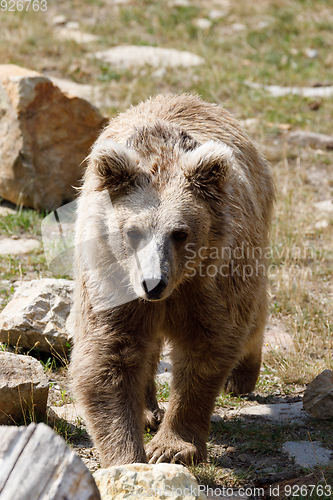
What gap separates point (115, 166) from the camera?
3.16 metres

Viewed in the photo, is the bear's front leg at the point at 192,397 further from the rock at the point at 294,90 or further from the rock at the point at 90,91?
the rock at the point at 294,90

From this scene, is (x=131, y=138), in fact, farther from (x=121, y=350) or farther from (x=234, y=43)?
(x=234, y=43)

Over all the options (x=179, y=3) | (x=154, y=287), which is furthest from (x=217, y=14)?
(x=154, y=287)

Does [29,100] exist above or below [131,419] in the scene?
above

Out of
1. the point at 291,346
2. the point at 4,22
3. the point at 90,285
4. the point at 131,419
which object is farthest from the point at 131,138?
the point at 4,22

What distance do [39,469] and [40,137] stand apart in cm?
534

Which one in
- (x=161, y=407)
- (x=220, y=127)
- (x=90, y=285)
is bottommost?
(x=161, y=407)

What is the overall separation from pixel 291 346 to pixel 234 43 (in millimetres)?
8686

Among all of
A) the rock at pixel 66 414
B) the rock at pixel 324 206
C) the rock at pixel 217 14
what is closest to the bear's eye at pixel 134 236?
the rock at pixel 66 414

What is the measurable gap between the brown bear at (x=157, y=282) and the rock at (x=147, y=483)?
0.55 meters

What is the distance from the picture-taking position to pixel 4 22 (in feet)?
37.7

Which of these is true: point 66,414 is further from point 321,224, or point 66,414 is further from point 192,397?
point 321,224

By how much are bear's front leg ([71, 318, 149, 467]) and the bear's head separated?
354 millimetres

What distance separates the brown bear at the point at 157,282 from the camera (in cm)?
314
